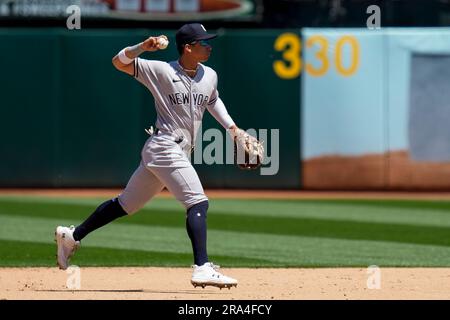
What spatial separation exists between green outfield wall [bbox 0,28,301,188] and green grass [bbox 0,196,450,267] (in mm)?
1133

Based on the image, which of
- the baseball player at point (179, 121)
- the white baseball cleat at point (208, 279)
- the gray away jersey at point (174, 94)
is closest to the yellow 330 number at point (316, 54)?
the baseball player at point (179, 121)

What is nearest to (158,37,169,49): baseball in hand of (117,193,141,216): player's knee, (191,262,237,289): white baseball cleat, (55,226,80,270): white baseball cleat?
(117,193,141,216): player's knee

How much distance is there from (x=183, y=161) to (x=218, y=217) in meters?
6.20

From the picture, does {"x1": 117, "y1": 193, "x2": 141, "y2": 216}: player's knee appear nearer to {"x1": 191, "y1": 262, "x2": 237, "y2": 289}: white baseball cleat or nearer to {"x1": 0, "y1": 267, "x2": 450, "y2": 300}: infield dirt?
{"x1": 0, "y1": 267, "x2": 450, "y2": 300}: infield dirt

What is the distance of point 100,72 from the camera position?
58.0 feet

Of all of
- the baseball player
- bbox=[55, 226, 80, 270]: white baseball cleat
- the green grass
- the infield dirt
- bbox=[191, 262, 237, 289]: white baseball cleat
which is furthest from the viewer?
the green grass

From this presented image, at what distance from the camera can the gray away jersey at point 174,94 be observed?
27.1 ft

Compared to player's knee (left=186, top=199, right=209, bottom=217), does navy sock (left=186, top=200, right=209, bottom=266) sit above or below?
below

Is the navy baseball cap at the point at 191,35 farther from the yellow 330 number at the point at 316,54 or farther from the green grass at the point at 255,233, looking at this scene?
the yellow 330 number at the point at 316,54

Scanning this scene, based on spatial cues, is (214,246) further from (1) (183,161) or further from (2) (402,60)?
(2) (402,60)

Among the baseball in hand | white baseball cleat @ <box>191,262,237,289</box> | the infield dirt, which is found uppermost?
the baseball in hand

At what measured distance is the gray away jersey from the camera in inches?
325
